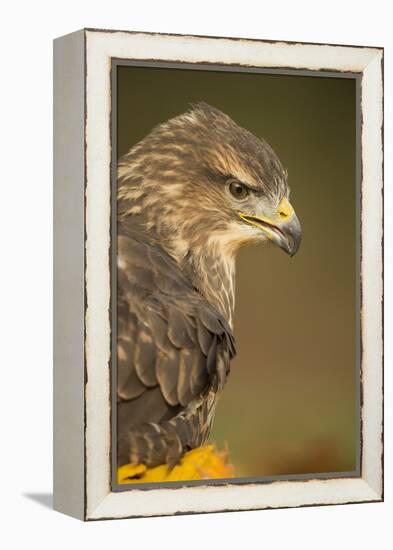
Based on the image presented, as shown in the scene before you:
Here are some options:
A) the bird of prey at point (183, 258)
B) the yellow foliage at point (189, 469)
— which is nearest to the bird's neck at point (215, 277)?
the bird of prey at point (183, 258)

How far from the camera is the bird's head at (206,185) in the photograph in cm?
587

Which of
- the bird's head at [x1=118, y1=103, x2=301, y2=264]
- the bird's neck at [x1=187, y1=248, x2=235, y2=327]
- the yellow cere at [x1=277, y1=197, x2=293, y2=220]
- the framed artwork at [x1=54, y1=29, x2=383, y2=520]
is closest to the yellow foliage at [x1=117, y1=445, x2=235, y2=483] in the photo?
the framed artwork at [x1=54, y1=29, x2=383, y2=520]

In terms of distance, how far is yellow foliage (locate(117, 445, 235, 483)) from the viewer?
5770 mm

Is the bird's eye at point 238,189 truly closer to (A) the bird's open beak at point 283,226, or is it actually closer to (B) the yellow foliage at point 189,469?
(A) the bird's open beak at point 283,226

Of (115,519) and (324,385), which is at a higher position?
(324,385)

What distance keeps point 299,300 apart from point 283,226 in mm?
307

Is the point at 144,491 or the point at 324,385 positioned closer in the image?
the point at 144,491

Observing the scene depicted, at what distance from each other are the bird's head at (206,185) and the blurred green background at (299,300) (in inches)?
2.5

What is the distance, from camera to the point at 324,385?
20.4 ft

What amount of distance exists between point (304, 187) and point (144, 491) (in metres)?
1.32

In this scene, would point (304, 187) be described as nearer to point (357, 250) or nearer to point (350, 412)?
point (357, 250)

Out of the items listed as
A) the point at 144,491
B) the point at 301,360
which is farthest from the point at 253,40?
the point at 144,491

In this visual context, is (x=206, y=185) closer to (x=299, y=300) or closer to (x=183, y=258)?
(x=183, y=258)

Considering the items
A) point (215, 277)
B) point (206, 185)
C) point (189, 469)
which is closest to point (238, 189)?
point (206, 185)
